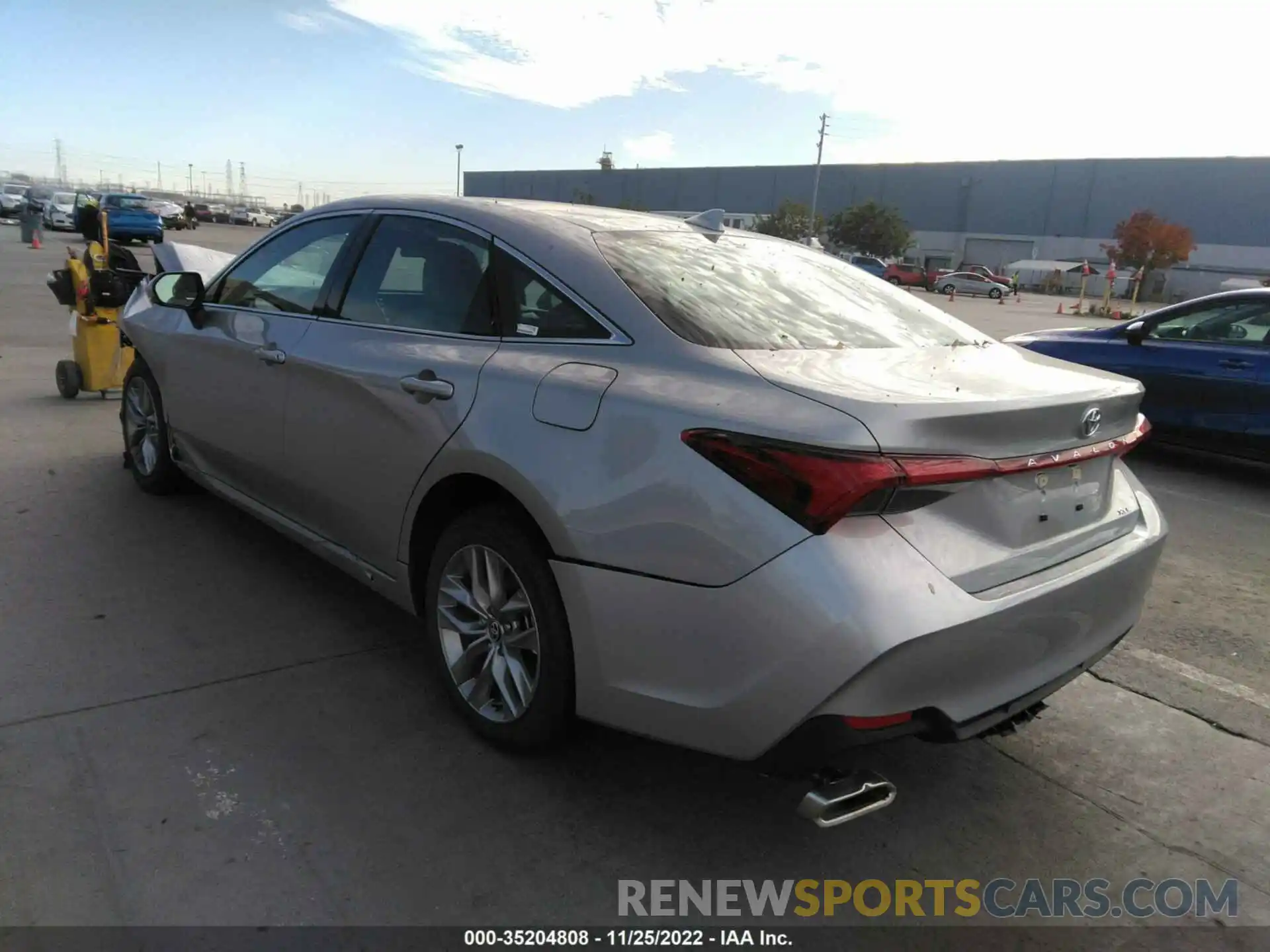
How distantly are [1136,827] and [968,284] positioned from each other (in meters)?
52.5

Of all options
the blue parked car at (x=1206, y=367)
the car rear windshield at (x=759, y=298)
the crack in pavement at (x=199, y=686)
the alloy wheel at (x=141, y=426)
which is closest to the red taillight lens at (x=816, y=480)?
the car rear windshield at (x=759, y=298)

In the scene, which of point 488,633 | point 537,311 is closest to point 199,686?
point 488,633


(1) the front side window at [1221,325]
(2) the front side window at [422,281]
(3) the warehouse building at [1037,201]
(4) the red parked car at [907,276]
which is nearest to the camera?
(2) the front side window at [422,281]

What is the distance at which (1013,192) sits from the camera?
244 ft

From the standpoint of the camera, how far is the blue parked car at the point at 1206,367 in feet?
22.7

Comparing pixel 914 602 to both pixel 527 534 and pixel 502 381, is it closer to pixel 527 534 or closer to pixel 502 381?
pixel 527 534

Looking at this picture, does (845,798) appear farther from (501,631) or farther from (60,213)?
(60,213)

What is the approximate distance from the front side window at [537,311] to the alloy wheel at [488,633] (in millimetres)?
680

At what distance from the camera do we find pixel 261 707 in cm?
313

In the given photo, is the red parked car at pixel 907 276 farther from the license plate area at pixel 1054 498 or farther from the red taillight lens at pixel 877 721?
the red taillight lens at pixel 877 721

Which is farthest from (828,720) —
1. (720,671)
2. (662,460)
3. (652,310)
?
(652,310)

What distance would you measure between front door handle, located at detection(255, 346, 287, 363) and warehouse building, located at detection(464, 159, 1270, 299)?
64.4 metres

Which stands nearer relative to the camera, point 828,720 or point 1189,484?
point 828,720

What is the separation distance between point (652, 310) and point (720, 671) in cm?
105
